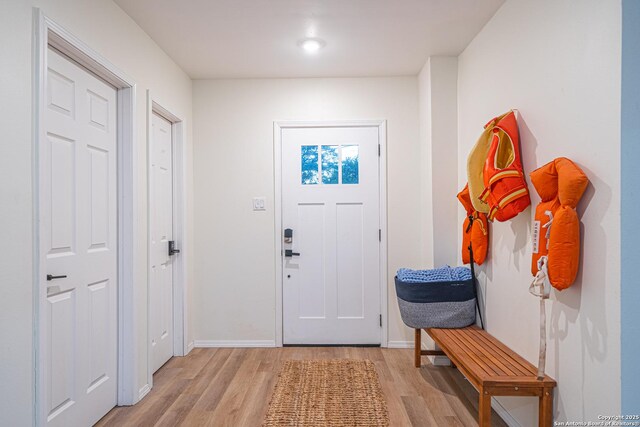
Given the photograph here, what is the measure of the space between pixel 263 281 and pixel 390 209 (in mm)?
1320

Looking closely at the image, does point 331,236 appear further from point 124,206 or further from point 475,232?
point 124,206

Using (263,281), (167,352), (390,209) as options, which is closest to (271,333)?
(263,281)

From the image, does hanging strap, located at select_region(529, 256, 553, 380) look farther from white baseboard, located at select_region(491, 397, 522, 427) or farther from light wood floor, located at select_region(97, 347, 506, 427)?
light wood floor, located at select_region(97, 347, 506, 427)

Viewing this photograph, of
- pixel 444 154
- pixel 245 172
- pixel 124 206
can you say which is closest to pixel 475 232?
A: pixel 444 154

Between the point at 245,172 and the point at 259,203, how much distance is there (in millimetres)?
313

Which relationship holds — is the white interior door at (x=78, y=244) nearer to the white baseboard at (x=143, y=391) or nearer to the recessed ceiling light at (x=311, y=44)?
the white baseboard at (x=143, y=391)

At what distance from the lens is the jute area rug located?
2.25 metres

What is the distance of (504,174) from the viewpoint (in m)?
2.04

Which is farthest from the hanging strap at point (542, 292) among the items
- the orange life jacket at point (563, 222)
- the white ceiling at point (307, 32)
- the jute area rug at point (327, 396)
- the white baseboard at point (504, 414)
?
the white ceiling at point (307, 32)

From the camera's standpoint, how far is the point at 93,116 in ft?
7.24

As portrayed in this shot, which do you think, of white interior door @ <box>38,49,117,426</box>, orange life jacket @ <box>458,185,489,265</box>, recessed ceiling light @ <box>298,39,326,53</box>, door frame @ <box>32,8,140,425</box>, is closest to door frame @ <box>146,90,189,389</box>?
door frame @ <box>32,8,140,425</box>

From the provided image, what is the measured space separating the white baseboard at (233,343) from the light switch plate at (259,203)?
121cm

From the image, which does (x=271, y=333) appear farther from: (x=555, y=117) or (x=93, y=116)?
(x=555, y=117)

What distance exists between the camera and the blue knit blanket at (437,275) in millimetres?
2766
